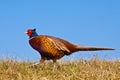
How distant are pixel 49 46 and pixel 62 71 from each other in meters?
0.76

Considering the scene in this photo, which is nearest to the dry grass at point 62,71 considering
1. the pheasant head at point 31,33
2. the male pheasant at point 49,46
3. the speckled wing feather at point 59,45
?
the male pheasant at point 49,46

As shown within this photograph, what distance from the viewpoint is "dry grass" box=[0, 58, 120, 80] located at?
10141 mm

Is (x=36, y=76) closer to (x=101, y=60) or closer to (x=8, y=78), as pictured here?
(x=8, y=78)

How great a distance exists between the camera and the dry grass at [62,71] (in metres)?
10.1

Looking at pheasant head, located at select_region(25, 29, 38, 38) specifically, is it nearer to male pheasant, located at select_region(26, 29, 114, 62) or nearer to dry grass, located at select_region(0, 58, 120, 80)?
male pheasant, located at select_region(26, 29, 114, 62)

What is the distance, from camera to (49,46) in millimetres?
10945

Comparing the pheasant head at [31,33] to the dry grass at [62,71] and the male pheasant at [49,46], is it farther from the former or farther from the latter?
the dry grass at [62,71]

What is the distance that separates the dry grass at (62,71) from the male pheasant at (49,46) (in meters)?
0.37

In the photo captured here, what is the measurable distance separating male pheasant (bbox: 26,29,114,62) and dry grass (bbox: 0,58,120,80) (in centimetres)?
37

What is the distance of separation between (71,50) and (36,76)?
5.84 feet

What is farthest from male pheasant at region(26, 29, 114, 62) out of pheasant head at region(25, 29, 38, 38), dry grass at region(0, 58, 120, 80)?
dry grass at region(0, 58, 120, 80)

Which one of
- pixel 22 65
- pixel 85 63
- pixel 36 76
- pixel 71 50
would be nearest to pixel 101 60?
pixel 85 63

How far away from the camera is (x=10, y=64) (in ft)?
38.0

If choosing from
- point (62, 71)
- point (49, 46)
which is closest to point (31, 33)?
point (49, 46)
